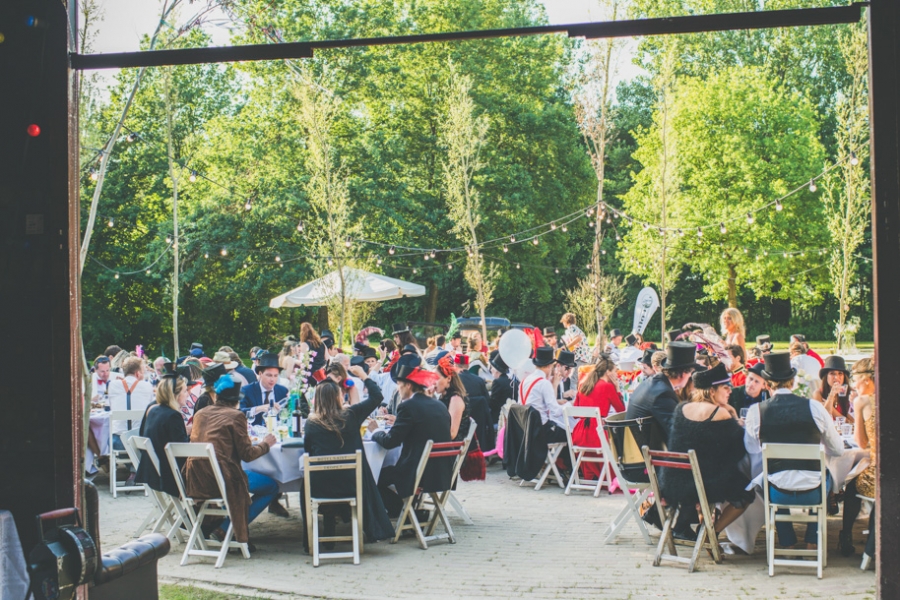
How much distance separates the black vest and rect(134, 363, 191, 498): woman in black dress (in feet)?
15.6

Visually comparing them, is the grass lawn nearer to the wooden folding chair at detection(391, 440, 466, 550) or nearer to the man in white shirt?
the wooden folding chair at detection(391, 440, 466, 550)

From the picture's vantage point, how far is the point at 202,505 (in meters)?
7.15

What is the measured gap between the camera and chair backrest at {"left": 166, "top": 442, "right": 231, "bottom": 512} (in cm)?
684

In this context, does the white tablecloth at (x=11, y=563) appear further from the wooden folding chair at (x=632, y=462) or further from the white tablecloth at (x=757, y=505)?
the white tablecloth at (x=757, y=505)

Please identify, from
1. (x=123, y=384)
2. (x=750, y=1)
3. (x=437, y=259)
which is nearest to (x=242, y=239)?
(x=437, y=259)

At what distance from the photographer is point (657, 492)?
6910 mm

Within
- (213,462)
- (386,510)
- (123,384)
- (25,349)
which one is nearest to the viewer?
(25,349)

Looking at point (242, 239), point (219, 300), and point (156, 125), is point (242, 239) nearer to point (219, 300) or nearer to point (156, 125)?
point (219, 300)

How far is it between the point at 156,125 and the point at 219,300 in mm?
7313

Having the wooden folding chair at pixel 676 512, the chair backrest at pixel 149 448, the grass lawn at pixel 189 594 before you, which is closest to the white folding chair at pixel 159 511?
the chair backrest at pixel 149 448

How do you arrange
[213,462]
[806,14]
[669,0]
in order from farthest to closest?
[669,0], [213,462], [806,14]

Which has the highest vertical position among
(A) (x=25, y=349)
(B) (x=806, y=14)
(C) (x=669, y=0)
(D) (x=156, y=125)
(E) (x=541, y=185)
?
(C) (x=669, y=0)

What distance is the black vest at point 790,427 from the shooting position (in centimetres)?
650

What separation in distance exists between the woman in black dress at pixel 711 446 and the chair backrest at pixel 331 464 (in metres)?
2.39
